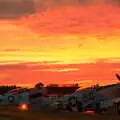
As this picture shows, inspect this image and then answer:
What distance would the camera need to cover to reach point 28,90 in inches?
2005

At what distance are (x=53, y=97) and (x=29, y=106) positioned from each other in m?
1.95

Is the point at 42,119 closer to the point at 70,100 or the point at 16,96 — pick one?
the point at 70,100

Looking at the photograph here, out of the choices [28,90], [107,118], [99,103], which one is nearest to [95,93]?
[99,103]

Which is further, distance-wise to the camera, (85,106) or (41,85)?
(41,85)

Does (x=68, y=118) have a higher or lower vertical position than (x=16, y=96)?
lower

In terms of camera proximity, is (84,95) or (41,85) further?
(41,85)

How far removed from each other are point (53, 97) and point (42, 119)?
22599 millimetres

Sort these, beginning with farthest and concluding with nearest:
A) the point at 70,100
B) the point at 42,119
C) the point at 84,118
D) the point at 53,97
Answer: the point at 53,97 < the point at 70,100 < the point at 84,118 < the point at 42,119

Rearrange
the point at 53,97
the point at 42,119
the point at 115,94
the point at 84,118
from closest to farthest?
the point at 42,119 < the point at 84,118 < the point at 115,94 < the point at 53,97

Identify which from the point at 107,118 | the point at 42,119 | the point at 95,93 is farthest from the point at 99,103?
the point at 42,119

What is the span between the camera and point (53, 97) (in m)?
48.4

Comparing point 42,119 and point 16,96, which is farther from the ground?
point 16,96

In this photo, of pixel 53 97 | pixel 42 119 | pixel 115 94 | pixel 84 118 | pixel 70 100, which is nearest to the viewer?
pixel 42 119

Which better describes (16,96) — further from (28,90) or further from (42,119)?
(42,119)
